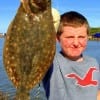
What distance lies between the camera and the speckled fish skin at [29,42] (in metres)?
3.18

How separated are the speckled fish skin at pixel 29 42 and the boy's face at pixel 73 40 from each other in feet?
2.60

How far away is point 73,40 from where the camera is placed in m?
4.01

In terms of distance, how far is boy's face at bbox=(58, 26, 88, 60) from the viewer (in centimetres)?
400

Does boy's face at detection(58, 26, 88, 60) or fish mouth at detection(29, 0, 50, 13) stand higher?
fish mouth at detection(29, 0, 50, 13)

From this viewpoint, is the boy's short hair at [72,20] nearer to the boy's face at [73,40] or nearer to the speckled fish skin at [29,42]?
the boy's face at [73,40]

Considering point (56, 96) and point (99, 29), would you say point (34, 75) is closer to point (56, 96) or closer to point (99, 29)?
point (56, 96)

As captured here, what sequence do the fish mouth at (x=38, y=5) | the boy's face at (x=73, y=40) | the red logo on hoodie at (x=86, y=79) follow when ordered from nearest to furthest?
the fish mouth at (x=38, y=5) < the boy's face at (x=73, y=40) < the red logo on hoodie at (x=86, y=79)

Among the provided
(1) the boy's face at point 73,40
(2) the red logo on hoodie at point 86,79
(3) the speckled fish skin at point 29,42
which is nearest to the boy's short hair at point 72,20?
(1) the boy's face at point 73,40

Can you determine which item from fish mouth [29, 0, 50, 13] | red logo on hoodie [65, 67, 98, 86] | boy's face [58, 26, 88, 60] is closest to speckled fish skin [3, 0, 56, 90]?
fish mouth [29, 0, 50, 13]

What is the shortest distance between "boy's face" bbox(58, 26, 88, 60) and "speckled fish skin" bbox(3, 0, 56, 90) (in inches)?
31.2

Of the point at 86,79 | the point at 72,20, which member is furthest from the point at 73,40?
the point at 86,79

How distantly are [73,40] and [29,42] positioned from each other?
90 centimetres

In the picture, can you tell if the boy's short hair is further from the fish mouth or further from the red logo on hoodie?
the fish mouth

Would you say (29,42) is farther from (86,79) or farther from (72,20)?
(86,79)
